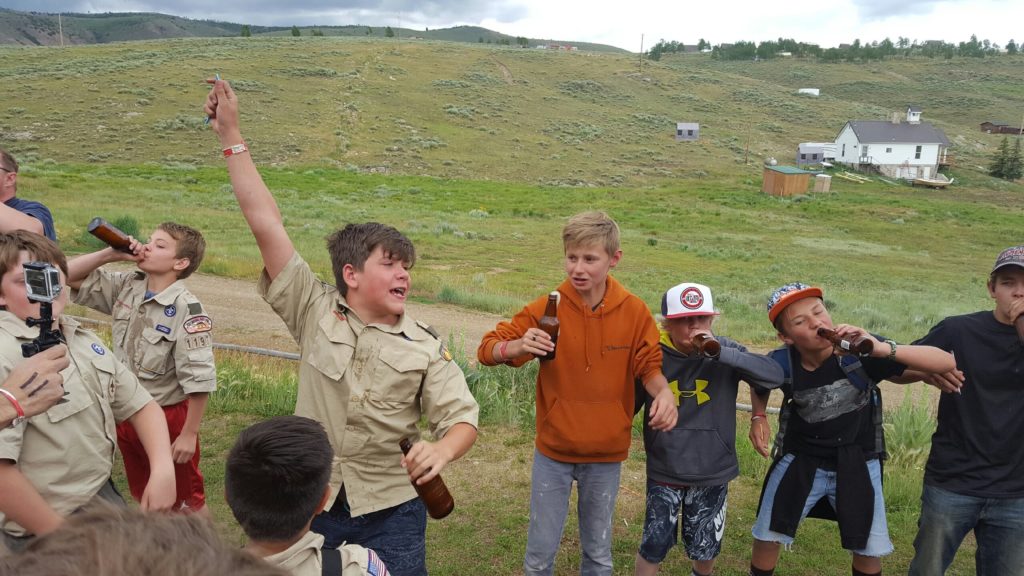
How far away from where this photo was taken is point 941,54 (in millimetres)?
142625

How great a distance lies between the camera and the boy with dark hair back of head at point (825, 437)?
3.67m

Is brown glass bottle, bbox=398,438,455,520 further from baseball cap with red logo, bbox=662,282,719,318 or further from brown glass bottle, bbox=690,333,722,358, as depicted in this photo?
baseball cap with red logo, bbox=662,282,719,318

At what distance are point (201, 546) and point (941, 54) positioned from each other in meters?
170

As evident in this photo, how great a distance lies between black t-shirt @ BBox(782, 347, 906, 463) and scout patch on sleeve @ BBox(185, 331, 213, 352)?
329cm

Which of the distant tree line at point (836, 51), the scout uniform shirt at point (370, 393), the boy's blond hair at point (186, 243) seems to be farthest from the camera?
the distant tree line at point (836, 51)

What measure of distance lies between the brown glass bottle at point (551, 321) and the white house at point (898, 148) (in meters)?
67.0

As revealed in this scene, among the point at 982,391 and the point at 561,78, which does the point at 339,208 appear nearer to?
the point at 982,391

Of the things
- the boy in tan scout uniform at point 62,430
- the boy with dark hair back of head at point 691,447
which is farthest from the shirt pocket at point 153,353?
the boy with dark hair back of head at point 691,447

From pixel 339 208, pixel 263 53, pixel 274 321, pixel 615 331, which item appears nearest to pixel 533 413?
pixel 615 331

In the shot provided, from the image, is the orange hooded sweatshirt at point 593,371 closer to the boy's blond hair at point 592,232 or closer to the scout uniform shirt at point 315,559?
the boy's blond hair at point 592,232

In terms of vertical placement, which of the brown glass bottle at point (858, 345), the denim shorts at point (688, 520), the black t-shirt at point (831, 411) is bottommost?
the denim shorts at point (688, 520)

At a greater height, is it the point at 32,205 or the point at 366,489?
the point at 32,205

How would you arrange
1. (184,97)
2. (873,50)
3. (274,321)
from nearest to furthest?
(274,321) → (184,97) → (873,50)

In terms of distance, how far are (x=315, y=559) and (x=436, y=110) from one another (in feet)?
205
